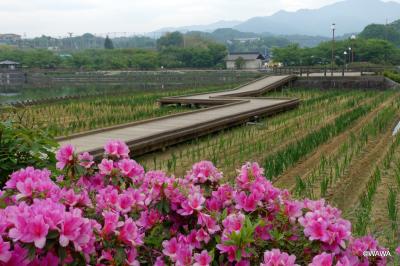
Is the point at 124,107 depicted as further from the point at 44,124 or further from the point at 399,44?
the point at 399,44

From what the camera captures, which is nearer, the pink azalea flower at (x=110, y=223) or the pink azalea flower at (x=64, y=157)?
the pink azalea flower at (x=110, y=223)

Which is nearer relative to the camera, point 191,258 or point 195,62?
point 191,258

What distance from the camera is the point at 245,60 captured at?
83.8 meters

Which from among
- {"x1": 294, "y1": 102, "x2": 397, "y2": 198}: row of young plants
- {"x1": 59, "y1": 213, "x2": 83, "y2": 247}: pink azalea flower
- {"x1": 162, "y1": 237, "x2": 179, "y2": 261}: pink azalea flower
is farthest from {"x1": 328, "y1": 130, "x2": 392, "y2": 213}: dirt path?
{"x1": 59, "y1": 213, "x2": 83, "y2": 247}: pink azalea flower

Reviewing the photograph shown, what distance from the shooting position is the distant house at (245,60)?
81250 mm

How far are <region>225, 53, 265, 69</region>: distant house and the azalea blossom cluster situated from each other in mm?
77499

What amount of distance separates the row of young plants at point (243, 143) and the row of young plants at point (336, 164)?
1454mm

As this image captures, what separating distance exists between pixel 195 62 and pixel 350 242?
261 ft

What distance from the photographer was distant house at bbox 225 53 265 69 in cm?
8125

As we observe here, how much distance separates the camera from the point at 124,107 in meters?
21.8

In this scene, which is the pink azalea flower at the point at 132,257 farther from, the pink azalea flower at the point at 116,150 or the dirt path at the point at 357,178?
the dirt path at the point at 357,178

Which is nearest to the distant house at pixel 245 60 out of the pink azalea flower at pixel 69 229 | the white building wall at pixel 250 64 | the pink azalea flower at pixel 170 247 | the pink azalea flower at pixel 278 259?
the white building wall at pixel 250 64

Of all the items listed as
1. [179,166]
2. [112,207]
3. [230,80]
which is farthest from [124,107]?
[230,80]

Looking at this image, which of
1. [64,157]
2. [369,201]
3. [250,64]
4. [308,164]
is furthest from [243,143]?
[250,64]
